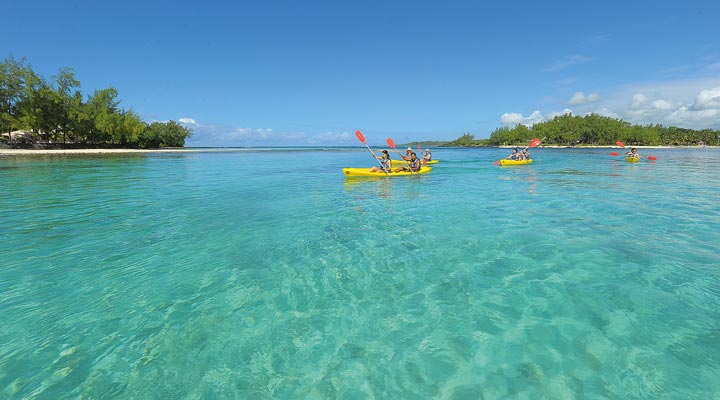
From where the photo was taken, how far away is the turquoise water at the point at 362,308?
3.59 metres

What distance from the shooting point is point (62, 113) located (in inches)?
2335

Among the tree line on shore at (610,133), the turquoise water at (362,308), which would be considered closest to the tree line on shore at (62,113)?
the turquoise water at (362,308)

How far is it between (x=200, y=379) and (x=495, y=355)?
136 inches

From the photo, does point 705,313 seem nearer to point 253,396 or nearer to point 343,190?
point 253,396

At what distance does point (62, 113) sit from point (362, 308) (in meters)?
78.7

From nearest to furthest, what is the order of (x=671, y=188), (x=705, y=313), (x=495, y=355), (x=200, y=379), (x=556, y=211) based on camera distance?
1. (x=200, y=379)
2. (x=495, y=355)
3. (x=705, y=313)
4. (x=556, y=211)
5. (x=671, y=188)

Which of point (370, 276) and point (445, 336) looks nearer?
point (445, 336)

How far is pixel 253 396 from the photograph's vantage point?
3393 mm

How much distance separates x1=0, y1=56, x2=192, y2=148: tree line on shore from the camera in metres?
54.4

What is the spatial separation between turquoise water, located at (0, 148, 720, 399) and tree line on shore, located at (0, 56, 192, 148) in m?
64.9

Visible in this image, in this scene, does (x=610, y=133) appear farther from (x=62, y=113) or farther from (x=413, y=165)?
(x=62, y=113)

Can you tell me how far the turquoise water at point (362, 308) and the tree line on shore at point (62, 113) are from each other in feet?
213

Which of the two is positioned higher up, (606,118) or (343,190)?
(606,118)

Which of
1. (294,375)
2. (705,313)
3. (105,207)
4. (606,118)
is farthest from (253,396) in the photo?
(606,118)
